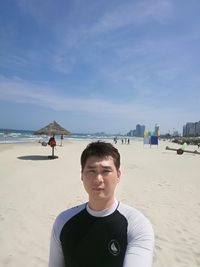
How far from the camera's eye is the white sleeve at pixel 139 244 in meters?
1.36

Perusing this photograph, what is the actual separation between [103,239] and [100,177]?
0.38 meters

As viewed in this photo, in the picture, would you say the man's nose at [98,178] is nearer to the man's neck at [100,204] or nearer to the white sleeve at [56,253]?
the man's neck at [100,204]

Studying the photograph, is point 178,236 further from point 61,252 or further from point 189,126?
point 189,126

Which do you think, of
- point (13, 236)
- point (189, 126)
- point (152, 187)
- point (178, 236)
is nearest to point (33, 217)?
point (13, 236)

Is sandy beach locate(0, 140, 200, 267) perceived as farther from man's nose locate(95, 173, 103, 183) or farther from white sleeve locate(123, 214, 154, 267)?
man's nose locate(95, 173, 103, 183)

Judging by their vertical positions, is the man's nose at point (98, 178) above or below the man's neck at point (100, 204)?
above

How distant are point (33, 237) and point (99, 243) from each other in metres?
3.37

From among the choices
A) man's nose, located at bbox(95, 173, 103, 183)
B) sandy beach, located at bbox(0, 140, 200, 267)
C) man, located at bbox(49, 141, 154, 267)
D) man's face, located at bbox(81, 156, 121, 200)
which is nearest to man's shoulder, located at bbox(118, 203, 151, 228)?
man, located at bbox(49, 141, 154, 267)

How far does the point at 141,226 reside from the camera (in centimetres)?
150

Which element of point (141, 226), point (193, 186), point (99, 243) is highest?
point (141, 226)

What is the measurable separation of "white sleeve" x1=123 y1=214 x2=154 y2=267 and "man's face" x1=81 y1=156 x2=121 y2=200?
0.78 ft

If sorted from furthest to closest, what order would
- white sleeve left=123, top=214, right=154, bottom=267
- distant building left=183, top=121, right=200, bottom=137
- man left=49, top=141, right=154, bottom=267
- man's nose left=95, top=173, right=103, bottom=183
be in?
distant building left=183, top=121, right=200, bottom=137 < man's nose left=95, top=173, right=103, bottom=183 < man left=49, top=141, right=154, bottom=267 < white sleeve left=123, top=214, right=154, bottom=267

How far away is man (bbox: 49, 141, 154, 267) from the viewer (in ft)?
4.81

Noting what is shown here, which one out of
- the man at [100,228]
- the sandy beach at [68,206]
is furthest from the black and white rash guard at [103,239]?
→ the sandy beach at [68,206]
